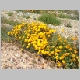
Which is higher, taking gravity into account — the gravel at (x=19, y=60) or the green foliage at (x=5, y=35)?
the green foliage at (x=5, y=35)

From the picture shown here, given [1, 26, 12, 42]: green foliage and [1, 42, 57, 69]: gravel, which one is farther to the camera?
[1, 26, 12, 42]: green foliage

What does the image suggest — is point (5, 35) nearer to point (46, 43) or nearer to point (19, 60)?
point (19, 60)

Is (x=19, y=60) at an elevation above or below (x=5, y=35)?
below

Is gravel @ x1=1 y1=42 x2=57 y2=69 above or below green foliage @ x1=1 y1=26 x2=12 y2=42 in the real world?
below

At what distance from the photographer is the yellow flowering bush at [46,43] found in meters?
7.11

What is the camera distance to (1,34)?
7.26m

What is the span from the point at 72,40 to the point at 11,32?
4.55ft

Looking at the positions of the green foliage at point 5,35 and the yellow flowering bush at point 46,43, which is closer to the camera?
the yellow flowering bush at point 46,43

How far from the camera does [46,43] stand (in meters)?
7.18

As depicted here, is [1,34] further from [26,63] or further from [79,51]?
[79,51]

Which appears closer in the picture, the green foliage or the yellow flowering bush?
the yellow flowering bush

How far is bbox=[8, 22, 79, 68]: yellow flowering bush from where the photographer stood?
7.11 metres

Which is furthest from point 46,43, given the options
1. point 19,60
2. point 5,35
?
point 5,35

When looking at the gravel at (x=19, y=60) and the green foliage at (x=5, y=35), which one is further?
the green foliage at (x=5, y=35)
